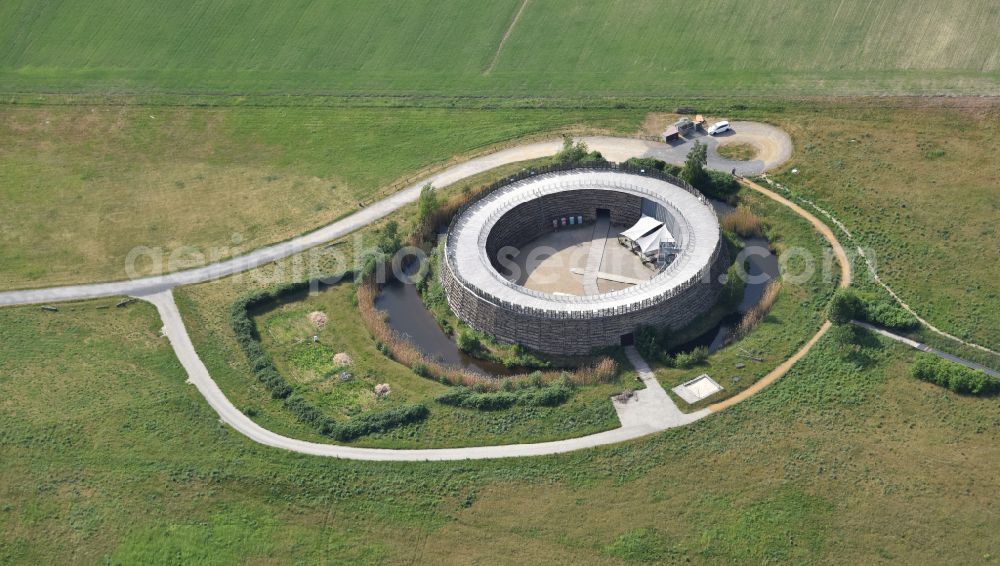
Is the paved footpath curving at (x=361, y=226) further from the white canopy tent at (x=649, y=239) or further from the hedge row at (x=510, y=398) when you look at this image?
the white canopy tent at (x=649, y=239)

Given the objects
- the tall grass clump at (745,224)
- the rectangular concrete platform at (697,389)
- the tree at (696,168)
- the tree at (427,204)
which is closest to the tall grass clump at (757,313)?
the rectangular concrete platform at (697,389)

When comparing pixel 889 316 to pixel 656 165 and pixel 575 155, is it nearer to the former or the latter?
pixel 656 165

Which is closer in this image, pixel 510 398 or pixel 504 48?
pixel 510 398

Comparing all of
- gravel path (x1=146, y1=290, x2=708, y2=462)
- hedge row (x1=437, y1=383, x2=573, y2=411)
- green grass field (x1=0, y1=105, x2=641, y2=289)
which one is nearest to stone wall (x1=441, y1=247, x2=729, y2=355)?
gravel path (x1=146, y1=290, x2=708, y2=462)

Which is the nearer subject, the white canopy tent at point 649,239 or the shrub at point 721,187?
the white canopy tent at point 649,239

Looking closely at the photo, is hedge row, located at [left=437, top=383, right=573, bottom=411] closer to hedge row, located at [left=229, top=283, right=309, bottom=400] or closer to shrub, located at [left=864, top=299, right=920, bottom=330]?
hedge row, located at [left=229, top=283, right=309, bottom=400]

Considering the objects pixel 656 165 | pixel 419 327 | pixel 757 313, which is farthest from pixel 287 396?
pixel 656 165
